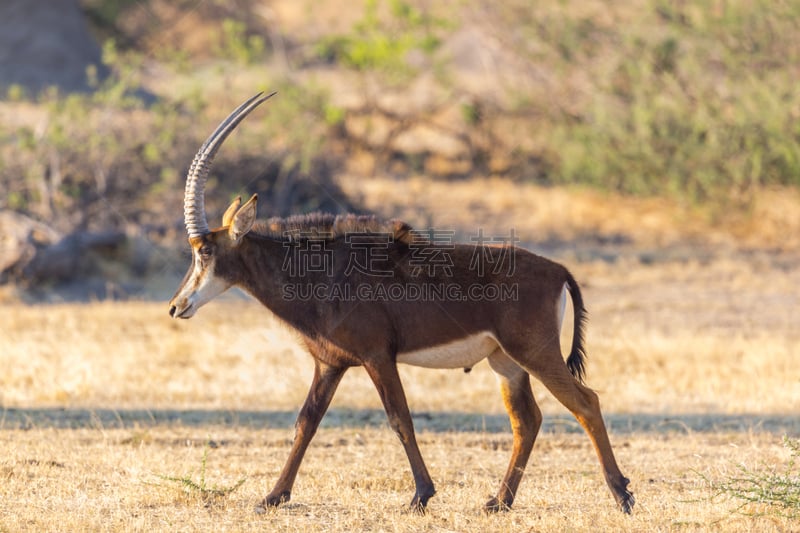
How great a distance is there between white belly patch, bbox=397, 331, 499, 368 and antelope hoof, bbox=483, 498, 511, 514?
2.99 feet

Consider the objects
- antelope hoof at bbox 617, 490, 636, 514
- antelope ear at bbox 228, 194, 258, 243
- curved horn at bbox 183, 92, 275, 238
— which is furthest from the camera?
curved horn at bbox 183, 92, 275, 238

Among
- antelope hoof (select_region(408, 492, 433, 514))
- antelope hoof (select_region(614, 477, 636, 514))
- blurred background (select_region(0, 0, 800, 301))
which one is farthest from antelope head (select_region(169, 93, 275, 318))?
blurred background (select_region(0, 0, 800, 301))

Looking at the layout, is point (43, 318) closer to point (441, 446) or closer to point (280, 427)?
point (280, 427)

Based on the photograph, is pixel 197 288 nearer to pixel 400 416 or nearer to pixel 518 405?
pixel 400 416

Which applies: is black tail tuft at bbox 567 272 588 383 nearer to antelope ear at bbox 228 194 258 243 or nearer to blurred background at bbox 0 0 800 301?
antelope ear at bbox 228 194 258 243

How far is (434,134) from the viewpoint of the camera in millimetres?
27031

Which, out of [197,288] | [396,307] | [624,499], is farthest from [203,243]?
[624,499]

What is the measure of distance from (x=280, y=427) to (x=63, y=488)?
2905 mm

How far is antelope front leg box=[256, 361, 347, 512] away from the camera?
7160 millimetres

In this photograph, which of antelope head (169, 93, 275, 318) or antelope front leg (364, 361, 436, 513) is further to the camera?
antelope head (169, 93, 275, 318)

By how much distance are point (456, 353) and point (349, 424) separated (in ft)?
11.5

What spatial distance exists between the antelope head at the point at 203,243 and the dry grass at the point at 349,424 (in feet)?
2.04

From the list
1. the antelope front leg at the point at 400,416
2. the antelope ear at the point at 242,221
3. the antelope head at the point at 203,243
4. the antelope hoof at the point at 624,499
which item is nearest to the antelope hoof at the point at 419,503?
the antelope front leg at the point at 400,416

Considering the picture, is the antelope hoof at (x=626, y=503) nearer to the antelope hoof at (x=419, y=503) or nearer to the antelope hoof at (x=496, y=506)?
the antelope hoof at (x=496, y=506)
